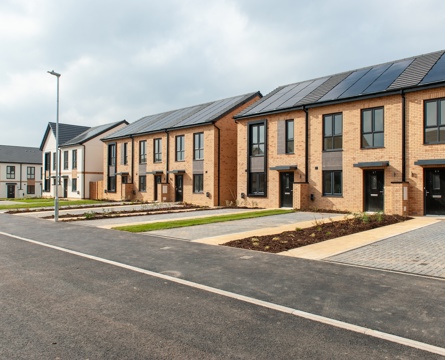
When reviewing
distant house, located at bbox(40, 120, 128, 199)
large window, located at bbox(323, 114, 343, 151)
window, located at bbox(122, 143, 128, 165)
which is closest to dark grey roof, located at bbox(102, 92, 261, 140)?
window, located at bbox(122, 143, 128, 165)

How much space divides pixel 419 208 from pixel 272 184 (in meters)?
8.81

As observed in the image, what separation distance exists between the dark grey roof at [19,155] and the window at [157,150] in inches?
1776

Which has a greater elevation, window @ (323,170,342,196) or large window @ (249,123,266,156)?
large window @ (249,123,266,156)

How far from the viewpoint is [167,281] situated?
Answer: 21.6 ft

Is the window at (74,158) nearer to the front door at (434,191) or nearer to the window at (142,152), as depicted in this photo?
the window at (142,152)

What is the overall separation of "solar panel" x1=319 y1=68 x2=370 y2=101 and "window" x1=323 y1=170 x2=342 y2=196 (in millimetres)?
4176

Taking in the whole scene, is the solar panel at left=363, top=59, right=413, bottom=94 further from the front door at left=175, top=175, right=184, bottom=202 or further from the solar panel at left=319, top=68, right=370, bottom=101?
the front door at left=175, top=175, right=184, bottom=202

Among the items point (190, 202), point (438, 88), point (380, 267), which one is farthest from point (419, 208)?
point (190, 202)

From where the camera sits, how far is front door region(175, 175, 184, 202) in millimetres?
30172

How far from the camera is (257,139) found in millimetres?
24812

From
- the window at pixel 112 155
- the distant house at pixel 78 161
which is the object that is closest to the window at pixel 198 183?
the window at pixel 112 155

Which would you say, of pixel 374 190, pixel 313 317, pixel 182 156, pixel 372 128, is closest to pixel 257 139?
pixel 372 128

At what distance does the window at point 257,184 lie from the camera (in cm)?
2442

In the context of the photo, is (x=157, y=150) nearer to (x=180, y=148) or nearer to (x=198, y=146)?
(x=180, y=148)
